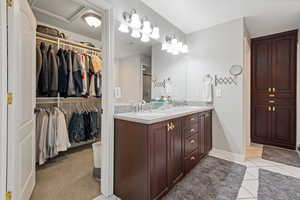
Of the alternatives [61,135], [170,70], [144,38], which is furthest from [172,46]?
[61,135]

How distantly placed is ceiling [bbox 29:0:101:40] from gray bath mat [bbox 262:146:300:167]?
3724 mm

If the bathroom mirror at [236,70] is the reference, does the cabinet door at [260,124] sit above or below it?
below

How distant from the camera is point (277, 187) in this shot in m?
1.75

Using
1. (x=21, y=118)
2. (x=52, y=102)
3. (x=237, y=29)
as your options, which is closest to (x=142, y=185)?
(x=21, y=118)

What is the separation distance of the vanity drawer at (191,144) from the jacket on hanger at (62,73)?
2141 mm

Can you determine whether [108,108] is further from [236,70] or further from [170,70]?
[236,70]

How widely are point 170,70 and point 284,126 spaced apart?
2704 millimetres

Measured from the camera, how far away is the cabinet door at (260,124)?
325cm

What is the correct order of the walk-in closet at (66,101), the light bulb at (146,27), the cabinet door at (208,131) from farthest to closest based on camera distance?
the cabinet door at (208,131) → the light bulb at (146,27) → the walk-in closet at (66,101)

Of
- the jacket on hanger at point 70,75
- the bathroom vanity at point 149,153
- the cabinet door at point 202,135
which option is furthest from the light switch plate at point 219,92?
the jacket on hanger at point 70,75

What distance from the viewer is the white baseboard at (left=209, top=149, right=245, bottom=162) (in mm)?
2469

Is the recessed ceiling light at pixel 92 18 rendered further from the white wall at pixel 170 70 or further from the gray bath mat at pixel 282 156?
the gray bath mat at pixel 282 156

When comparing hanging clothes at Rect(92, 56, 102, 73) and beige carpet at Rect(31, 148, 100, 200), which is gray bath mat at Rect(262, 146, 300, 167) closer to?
beige carpet at Rect(31, 148, 100, 200)

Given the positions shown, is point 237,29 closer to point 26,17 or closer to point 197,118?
point 197,118
